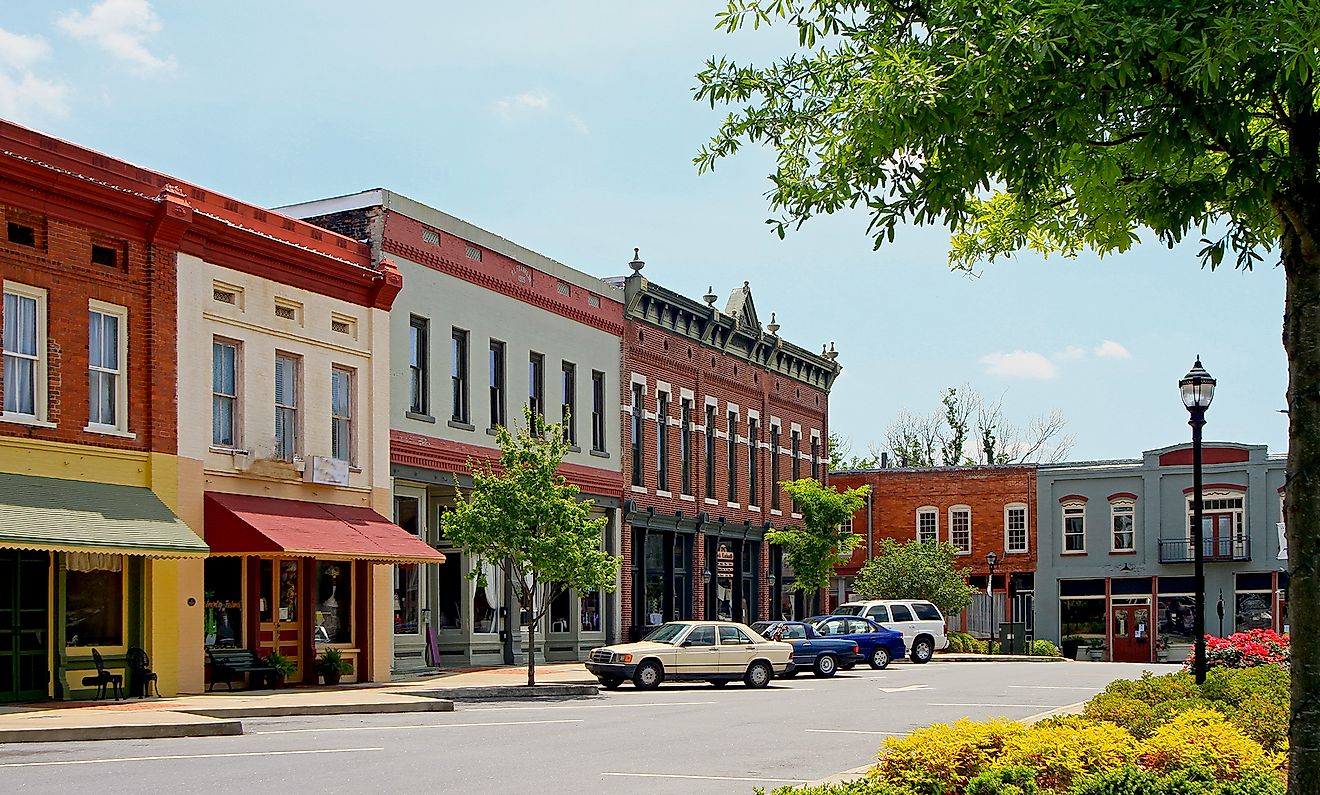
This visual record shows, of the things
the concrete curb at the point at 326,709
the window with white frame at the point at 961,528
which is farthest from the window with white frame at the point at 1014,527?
the concrete curb at the point at 326,709

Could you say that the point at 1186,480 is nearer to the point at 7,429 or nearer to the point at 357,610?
the point at 357,610

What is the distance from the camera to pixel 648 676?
102 ft

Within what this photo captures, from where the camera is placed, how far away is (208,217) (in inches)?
1037

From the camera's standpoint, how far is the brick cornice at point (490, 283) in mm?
32500

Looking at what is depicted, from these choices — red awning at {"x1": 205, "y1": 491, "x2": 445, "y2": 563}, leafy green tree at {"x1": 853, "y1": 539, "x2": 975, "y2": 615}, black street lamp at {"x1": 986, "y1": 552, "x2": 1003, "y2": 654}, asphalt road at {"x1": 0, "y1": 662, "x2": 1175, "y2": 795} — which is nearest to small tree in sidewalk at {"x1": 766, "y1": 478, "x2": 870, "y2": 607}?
leafy green tree at {"x1": 853, "y1": 539, "x2": 975, "y2": 615}

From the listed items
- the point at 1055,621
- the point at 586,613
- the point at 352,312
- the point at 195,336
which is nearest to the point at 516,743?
the point at 195,336

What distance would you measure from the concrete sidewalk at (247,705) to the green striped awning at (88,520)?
2310 millimetres

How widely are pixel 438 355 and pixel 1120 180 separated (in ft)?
85.4

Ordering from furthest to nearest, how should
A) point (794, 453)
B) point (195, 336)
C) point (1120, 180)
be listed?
1. point (794, 453)
2. point (195, 336)
3. point (1120, 180)

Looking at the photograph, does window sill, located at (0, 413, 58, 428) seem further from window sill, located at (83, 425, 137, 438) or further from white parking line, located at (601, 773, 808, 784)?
white parking line, located at (601, 773, 808, 784)

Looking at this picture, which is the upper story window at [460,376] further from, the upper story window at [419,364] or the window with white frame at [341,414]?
the window with white frame at [341,414]

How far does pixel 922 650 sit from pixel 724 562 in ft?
21.6

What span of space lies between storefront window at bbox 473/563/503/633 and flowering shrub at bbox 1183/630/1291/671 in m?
15.6

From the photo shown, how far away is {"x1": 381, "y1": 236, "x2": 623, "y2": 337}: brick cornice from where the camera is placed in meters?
A: 32.5
